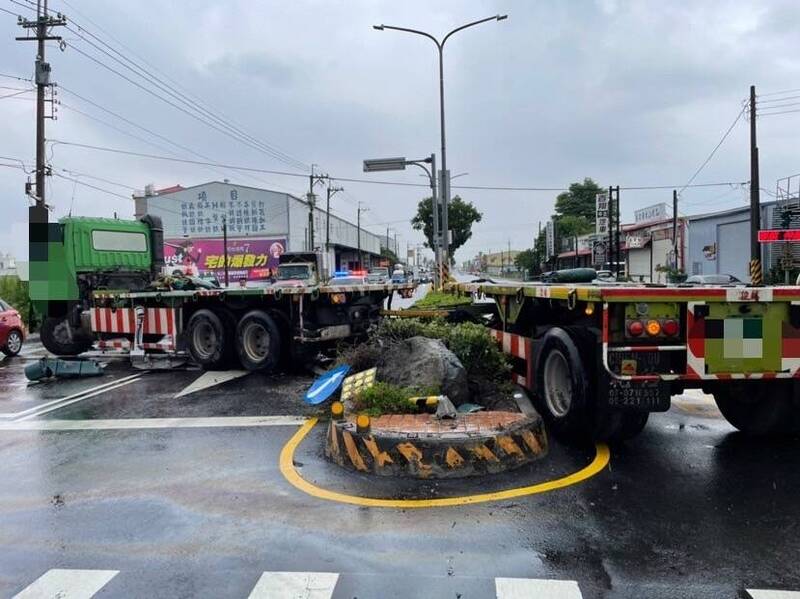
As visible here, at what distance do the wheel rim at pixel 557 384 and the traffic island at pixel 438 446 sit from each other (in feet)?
1.58

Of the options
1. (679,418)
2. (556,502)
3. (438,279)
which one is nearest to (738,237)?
(438,279)

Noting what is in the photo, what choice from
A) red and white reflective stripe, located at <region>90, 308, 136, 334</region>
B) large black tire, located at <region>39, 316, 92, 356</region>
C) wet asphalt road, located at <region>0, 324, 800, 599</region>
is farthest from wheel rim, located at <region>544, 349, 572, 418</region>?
large black tire, located at <region>39, 316, 92, 356</region>

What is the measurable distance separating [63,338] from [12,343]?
2059 millimetres

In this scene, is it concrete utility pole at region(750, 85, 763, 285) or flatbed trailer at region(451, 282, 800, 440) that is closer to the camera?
flatbed trailer at region(451, 282, 800, 440)

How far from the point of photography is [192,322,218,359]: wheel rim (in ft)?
37.4

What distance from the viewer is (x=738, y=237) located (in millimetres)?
35406

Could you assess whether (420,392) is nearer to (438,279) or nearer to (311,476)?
(311,476)

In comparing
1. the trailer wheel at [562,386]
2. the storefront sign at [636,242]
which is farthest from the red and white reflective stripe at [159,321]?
the storefront sign at [636,242]

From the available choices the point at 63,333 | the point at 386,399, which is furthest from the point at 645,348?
the point at 63,333

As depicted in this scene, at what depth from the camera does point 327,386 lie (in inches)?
294

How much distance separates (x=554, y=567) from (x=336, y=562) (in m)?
1.21

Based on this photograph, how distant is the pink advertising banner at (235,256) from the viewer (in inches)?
2093

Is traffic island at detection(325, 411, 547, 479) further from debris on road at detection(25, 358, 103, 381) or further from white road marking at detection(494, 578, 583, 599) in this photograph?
debris on road at detection(25, 358, 103, 381)

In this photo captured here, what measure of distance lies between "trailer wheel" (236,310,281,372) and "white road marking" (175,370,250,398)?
26 cm
